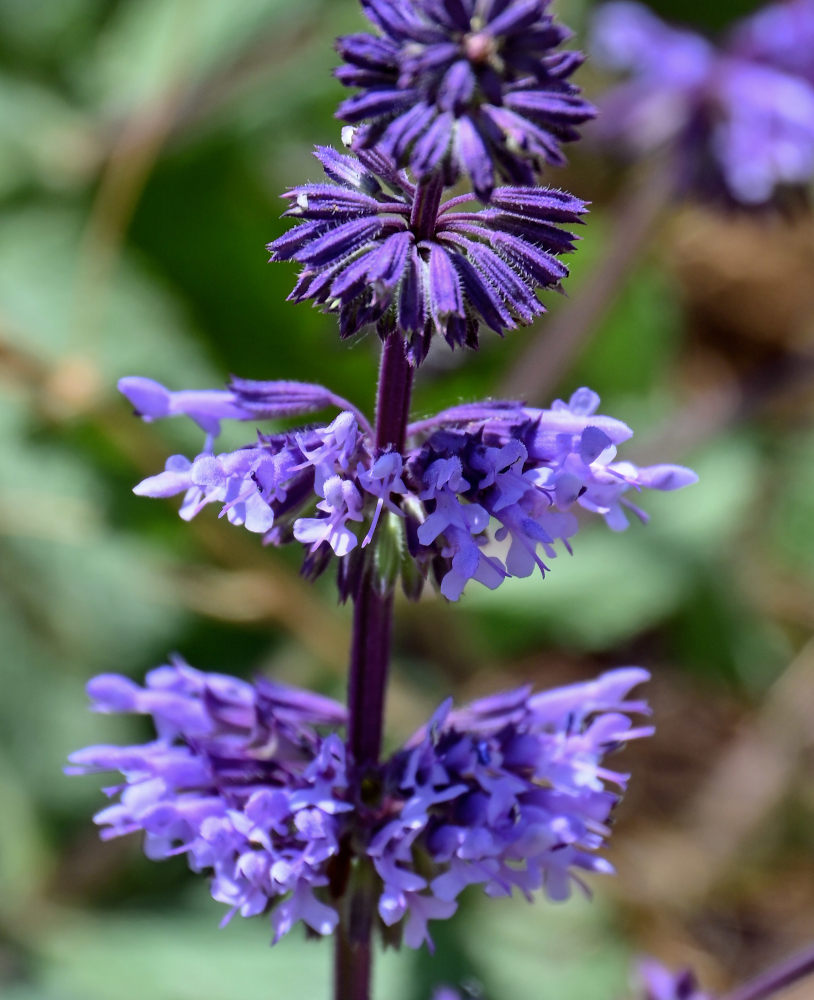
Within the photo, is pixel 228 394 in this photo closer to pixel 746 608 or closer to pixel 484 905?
pixel 484 905

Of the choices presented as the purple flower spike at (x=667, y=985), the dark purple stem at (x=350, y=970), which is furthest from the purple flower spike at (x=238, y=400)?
the purple flower spike at (x=667, y=985)

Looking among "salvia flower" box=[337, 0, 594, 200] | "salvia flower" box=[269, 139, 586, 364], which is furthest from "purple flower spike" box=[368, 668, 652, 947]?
"salvia flower" box=[337, 0, 594, 200]

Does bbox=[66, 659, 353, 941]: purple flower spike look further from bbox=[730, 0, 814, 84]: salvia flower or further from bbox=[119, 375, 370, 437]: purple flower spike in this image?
bbox=[730, 0, 814, 84]: salvia flower

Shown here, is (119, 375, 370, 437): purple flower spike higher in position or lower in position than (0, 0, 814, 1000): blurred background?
higher

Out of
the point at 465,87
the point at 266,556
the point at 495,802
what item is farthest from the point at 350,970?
the point at 266,556

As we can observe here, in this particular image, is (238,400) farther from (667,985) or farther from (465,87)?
(667,985)

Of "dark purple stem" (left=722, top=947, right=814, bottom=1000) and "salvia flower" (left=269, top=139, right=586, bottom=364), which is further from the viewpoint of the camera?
"dark purple stem" (left=722, top=947, right=814, bottom=1000)
